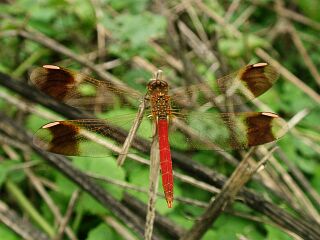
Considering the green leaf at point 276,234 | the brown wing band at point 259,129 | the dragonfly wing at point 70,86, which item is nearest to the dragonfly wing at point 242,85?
the brown wing band at point 259,129

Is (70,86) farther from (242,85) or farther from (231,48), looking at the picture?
(231,48)

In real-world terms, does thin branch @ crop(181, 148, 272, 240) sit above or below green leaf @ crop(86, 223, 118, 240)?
above

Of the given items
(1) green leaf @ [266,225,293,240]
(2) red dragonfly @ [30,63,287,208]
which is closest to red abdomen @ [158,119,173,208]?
(2) red dragonfly @ [30,63,287,208]

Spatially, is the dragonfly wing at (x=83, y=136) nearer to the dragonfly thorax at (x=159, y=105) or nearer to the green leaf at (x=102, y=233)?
the dragonfly thorax at (x=159, y=105)

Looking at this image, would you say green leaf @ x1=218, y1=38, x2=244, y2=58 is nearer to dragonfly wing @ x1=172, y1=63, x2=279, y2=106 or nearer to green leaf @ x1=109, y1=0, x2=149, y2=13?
green leaf @ x1=109, y1=0, x2=149, y2=13

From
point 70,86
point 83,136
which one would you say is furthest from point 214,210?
point 70,86

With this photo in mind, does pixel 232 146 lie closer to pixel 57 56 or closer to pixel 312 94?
pixel 312 94
